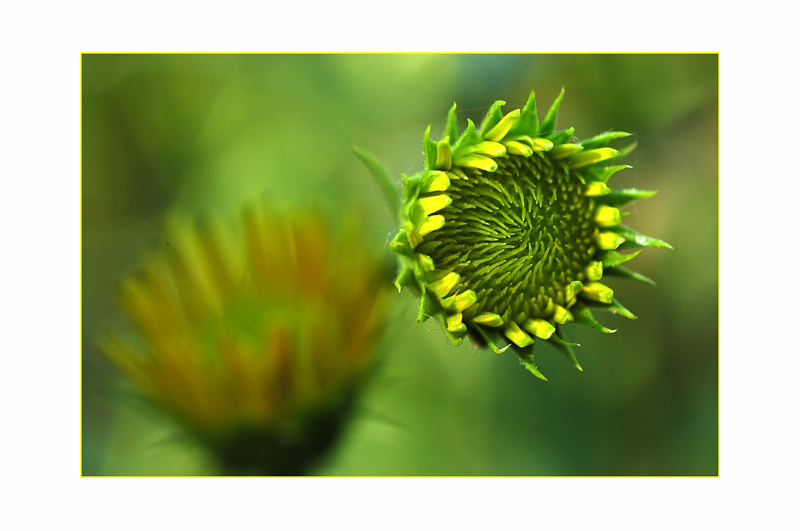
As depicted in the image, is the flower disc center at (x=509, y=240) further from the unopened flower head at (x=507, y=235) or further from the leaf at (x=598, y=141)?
the leaf at (x=598, y=141)

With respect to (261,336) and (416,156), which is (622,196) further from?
(261,336)

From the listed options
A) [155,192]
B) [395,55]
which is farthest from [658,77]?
[155,192]

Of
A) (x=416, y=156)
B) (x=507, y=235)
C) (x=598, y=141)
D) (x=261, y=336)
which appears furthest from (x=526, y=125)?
(x=261, y=336)

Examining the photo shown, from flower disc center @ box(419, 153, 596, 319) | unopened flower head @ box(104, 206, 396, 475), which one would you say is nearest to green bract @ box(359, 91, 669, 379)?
flower disc center @ box(419, 153, 596, 319)

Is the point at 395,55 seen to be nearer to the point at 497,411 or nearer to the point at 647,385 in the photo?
the point at 497,411

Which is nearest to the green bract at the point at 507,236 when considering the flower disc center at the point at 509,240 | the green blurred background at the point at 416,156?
the flower disc center at the point at 509,240

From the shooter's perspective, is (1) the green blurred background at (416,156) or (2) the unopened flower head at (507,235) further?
(1) the green blurred background at (416,156)

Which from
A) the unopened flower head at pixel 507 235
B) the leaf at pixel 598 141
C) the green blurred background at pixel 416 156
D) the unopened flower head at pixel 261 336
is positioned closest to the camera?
the unopened flower head at pixel 507 235

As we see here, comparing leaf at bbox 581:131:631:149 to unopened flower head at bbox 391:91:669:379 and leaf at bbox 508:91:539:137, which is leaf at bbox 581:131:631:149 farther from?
leaf at bbox 508:91:539:137
